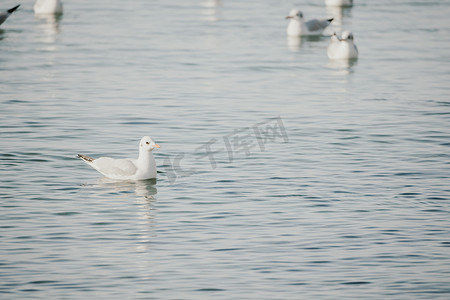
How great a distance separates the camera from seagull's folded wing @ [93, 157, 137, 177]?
17.8 meters

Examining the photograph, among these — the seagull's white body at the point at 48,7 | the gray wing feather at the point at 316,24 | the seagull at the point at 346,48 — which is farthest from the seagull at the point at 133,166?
the seagull's white body at the point at 48,7

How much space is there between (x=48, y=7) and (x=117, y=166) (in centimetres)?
2232

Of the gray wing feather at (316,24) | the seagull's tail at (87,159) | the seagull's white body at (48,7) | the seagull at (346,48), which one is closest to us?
the seagull's tail at (87,159)

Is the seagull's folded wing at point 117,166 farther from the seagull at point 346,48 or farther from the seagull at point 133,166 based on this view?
the seagull at point 346,48

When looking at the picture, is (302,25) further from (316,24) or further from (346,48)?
(346,48)

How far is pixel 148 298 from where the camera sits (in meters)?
12.7

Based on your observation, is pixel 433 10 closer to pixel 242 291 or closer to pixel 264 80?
pixel 264 80

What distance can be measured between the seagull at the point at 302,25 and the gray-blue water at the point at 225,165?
28.0 inches

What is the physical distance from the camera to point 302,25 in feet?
116

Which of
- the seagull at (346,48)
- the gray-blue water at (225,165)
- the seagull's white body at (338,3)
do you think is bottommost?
the gray-blue water at (225,165)

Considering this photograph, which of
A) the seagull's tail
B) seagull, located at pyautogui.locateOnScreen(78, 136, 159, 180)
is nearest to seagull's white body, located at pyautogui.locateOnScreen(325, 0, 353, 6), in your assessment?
the seagull's tail

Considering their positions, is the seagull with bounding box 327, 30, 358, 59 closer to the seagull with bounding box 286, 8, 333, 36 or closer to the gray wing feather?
the seagull with bounding box 286, 8, 333, 36

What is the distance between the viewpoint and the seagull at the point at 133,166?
17.7 m

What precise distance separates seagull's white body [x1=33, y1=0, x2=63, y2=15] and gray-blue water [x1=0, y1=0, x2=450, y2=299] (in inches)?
120
